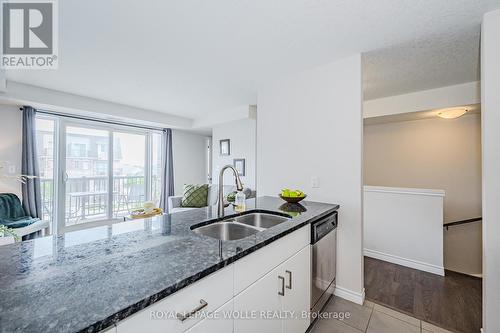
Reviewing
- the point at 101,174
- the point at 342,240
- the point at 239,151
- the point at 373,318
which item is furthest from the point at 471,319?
the point at 101,174

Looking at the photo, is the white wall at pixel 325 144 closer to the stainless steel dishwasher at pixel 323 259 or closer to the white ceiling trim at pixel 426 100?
the stainless steel dishwasher at pixel 323 259

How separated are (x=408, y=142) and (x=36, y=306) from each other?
4.60 metres

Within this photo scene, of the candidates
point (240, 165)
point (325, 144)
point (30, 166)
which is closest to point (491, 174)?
point (325, 144)

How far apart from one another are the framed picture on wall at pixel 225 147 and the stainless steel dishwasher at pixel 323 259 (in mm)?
3079

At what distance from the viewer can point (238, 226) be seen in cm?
162

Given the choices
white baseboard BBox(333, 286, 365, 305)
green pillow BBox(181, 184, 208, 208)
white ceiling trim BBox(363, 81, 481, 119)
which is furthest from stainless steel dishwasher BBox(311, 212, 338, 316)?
green pillow BBox(181, 184, 208, 208)

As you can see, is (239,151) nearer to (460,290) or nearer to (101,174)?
(101,174)

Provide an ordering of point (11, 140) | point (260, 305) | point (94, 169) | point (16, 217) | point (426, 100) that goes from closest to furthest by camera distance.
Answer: point (260, 305) → point (426, 100) → point (16, 217) → point (11, 140) → point (94, 169)

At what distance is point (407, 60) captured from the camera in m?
2.19

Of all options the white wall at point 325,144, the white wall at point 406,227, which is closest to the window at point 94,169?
the white wall at point 325,144

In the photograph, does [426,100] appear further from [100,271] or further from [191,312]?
[100,271]

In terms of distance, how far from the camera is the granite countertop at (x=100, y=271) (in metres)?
0.54

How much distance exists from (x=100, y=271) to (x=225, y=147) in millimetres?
4125

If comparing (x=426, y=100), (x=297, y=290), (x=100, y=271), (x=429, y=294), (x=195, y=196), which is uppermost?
(x=426, y=100)
